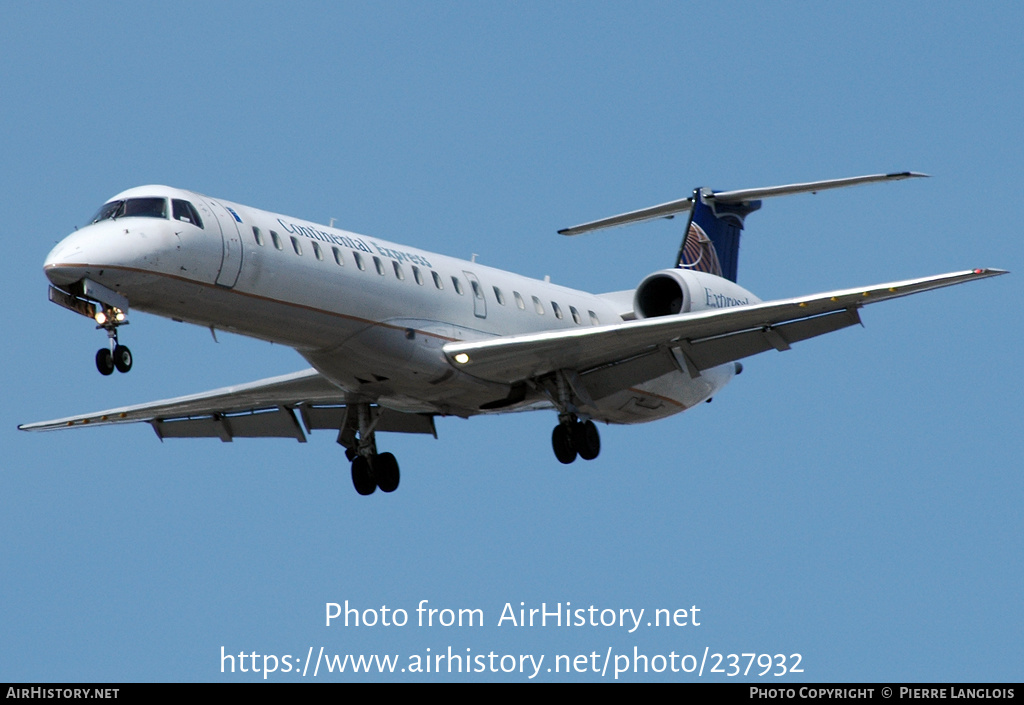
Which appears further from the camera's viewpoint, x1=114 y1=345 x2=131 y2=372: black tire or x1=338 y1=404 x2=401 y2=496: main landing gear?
x1=338 y1=404 x2=401 y2=496: main landing gear

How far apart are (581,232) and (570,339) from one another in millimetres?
4767

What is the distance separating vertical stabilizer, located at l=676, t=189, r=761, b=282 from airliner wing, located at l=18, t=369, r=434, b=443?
5.18 meters

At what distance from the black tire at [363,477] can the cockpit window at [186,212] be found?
526 centimetres

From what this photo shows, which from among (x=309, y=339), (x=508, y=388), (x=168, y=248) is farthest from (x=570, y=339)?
(x=168, y=248)

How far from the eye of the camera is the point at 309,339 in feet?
63.5

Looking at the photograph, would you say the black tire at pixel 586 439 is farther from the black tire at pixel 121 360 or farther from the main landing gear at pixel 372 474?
the black tire at pixel 121 360

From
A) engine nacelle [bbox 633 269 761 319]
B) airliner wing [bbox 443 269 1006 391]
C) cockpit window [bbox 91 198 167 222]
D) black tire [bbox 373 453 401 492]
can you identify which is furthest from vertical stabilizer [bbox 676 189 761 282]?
cockpit window [bbox 91 198 167 222]

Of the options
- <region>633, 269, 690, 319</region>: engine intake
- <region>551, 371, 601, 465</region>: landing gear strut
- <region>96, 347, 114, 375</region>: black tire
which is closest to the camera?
<region>96, 347, 114, 375</region>: black tire

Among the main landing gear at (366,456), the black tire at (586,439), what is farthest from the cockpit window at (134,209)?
the black tire at (586,439)

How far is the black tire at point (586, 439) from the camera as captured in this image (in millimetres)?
21625

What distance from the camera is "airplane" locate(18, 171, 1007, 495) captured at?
1788cm

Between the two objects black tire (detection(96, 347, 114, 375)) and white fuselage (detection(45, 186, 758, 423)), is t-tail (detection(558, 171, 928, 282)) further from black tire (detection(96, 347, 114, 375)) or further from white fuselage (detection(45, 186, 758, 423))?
black tire (detection(96, 347, 114, 375))

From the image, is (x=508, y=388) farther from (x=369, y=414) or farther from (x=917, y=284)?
(x=917, y=284)

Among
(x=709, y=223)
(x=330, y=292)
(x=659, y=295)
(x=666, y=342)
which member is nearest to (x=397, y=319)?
(x=330, y=292)
